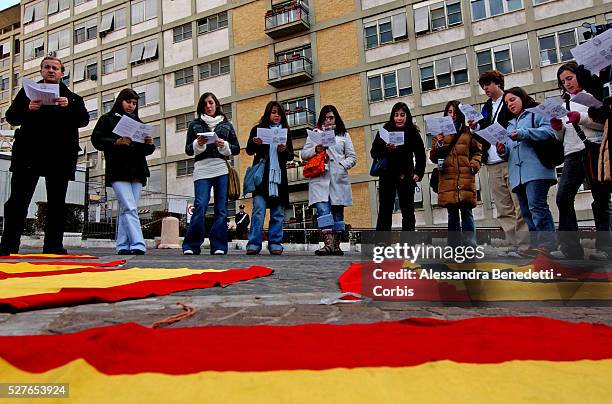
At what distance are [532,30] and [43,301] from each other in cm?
2186

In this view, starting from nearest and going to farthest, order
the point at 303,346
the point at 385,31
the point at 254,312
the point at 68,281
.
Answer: the point at 303,346
the point at 254,312
the point at 68,281
the point at 385,31

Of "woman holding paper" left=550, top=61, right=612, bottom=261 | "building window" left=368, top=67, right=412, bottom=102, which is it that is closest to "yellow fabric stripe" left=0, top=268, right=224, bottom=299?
"woman holding paper" left=550, top=61, right=612, bottom=261

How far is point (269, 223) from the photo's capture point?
6426mm

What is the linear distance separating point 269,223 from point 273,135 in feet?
3.58

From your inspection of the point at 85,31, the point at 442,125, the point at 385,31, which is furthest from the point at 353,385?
the point at 85,31

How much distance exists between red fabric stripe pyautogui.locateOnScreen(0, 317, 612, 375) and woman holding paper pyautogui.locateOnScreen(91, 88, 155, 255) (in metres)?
4.48

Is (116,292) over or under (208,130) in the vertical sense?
under

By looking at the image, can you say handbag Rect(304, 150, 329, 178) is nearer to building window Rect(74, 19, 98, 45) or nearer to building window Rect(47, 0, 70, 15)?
building window Rect(74, 19, 98, 45)

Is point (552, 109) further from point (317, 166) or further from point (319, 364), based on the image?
point (319, 364)

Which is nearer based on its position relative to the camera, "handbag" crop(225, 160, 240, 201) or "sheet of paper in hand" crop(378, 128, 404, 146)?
"sheet of paper in hand" crop(378, 128, 404, 146)

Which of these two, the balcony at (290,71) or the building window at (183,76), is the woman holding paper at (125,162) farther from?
the building window at (183,76)

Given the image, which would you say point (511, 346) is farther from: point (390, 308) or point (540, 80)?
point (540, 80)

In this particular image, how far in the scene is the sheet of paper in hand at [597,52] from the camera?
121 inches

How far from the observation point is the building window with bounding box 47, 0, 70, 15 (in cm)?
3384
